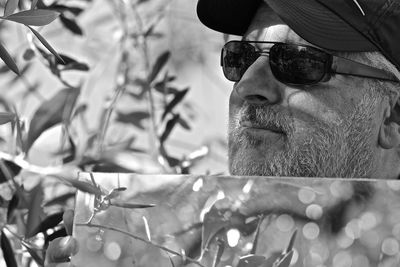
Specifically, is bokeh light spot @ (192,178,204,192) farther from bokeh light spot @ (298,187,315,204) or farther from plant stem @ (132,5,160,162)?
plant stem @ (132,5,160,162)

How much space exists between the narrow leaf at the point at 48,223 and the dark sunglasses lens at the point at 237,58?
16.1 inches

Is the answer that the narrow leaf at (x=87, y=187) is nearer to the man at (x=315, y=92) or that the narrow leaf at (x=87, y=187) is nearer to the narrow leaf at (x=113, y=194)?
the narrow leaf at (x=113, y=194)

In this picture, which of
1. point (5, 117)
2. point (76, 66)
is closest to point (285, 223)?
point (5, 117)

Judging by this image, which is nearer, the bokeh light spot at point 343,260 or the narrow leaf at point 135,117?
the bokeh light spot at point 343,260

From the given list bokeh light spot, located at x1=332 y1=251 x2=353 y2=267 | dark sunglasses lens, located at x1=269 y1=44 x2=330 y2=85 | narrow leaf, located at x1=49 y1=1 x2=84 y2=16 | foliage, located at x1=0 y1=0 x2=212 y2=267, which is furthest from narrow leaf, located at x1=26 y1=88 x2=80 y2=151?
bokeh light spot, located at x1=332 y1=251 x2=353 y2=267

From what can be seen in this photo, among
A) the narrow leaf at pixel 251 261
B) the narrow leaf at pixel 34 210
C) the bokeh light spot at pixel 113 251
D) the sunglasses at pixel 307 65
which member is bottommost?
the narrow leaf at pixel 34 210

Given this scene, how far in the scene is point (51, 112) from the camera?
4.87 feet

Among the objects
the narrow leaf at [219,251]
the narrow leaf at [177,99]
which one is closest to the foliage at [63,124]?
the narrow leaf at [177,99]

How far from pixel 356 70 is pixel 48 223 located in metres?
0.55

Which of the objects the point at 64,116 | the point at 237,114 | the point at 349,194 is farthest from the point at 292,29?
the point at 349,194

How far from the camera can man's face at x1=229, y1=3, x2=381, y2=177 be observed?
145cm

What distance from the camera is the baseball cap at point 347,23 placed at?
1.34 metres

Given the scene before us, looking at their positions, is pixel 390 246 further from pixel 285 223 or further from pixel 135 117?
pixel 135 117

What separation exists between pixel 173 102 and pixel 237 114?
0.42 metres
